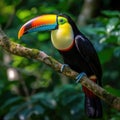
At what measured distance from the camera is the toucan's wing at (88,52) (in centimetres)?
338

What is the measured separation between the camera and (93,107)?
3588 millimetres

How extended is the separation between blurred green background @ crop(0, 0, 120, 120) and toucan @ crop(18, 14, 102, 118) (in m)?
0.24

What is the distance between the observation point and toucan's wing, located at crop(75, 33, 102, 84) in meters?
3.38

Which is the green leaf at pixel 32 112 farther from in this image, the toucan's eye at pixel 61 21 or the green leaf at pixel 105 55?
the toucan's eye at pixel 61 21

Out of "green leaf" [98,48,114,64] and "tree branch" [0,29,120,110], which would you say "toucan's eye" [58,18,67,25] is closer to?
"tree branch" [0,29,120,110]

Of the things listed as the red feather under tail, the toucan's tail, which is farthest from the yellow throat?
the toucan's tail

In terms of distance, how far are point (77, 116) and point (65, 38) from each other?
1512 millimetres

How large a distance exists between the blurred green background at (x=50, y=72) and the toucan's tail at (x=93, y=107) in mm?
158

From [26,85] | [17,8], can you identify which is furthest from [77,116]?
[17,8]

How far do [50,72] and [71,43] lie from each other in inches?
91.5

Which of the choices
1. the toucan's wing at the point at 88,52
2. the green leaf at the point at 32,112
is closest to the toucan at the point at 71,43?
the toucan's wing at the point at 88,52

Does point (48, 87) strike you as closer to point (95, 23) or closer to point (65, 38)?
point (95, 23)

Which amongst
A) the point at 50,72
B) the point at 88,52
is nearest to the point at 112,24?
the point at 88,52

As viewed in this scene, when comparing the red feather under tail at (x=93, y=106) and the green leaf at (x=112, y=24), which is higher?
the green leaf at (x=112, y=24)
